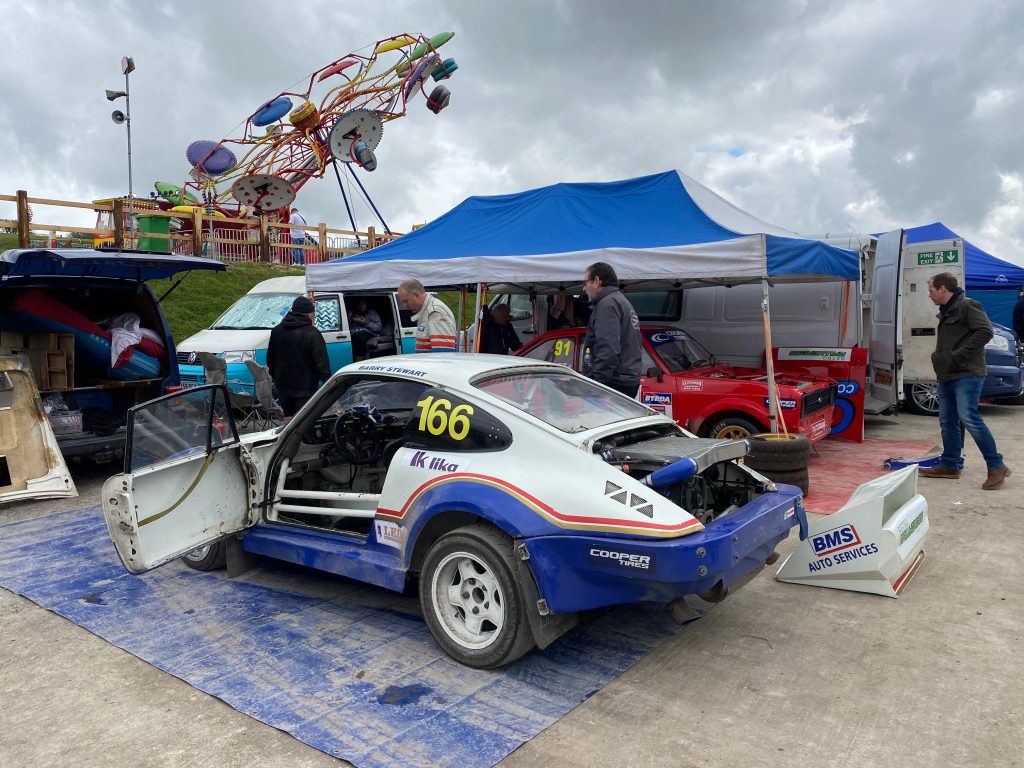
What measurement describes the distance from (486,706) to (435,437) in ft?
4.02

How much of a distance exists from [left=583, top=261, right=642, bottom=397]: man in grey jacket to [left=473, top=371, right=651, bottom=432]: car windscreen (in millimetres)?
1173

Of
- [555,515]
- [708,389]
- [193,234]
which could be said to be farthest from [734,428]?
[193,234]

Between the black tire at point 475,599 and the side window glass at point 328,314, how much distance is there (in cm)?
817

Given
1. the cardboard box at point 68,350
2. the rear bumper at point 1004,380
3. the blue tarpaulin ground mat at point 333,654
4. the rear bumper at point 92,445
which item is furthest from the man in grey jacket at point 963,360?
the cardboard box at point 68,350

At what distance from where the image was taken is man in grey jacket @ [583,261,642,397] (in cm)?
551

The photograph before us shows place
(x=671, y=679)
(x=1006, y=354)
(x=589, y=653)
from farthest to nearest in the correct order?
(x=1006, y=354) → (x=589, y=653) → (x=671, y=679)

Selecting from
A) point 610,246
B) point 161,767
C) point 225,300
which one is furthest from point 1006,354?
point 225,300

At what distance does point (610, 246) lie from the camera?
7.50 m

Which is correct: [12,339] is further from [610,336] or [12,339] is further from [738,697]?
[738,697]

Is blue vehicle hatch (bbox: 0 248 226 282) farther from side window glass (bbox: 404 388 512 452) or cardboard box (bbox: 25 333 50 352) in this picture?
side window glass (bbox: 404 388 512 452)

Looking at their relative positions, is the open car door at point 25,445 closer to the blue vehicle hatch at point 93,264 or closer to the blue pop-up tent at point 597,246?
the blue vehicle hatch at point 93,264

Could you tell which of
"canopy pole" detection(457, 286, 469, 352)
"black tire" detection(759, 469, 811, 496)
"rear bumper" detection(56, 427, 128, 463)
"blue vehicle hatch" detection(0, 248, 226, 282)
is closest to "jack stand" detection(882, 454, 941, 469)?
"black tire" detection(759, 469, 811, 496)

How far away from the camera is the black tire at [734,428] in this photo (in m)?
7.09

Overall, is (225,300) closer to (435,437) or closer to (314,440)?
(314,440)
